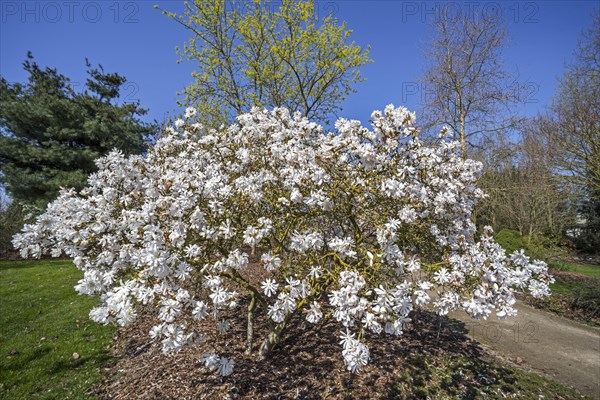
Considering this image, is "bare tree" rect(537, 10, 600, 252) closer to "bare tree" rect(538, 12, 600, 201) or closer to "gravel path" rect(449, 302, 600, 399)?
"bare tree" rect(538, 12, 600, 201)

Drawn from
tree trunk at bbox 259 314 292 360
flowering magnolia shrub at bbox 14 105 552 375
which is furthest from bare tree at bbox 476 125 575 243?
tree trunk at bbox 259 314 292 360

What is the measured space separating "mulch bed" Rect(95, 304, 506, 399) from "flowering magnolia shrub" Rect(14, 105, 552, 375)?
557 mm

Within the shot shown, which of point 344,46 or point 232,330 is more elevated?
point 344,46

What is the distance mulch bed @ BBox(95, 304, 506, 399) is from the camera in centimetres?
433

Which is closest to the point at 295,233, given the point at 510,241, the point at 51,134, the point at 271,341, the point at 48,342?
the point at 271,341

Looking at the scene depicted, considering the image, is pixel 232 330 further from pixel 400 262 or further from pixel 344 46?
pixel 344 46

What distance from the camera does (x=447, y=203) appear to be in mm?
4617

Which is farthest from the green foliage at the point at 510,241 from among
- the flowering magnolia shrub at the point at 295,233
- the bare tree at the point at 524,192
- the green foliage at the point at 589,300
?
the flowering magnolia shrub at the point at 295,233

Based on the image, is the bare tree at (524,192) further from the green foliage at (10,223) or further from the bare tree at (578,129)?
the green foliage at (10,223)

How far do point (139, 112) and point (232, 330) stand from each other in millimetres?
19537

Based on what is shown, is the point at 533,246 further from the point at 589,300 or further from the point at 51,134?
the point at 51,134

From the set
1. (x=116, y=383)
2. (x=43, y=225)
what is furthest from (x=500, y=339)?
(x=43, y=225)

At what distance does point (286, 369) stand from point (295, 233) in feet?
8.30

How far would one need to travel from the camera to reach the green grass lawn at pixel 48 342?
4.75 meters
